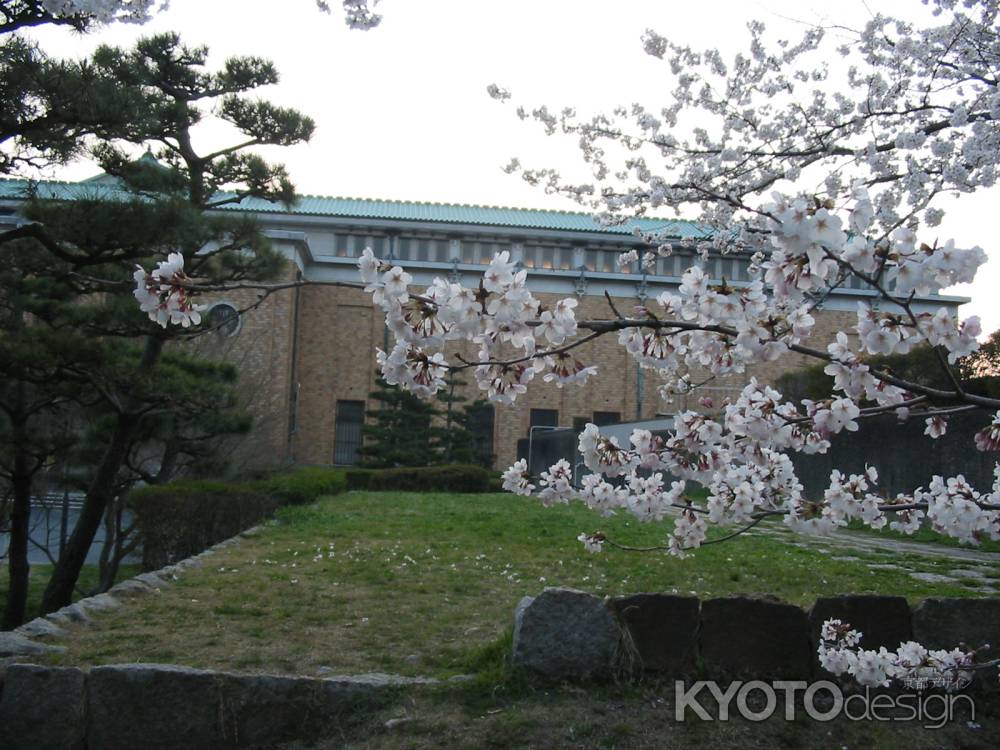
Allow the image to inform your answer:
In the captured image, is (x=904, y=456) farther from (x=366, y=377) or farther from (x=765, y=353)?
(x=366, y=377)

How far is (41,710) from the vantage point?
2.96 m

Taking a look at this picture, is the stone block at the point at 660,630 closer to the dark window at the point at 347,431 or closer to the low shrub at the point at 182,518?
the low shrub at the point at 182,518

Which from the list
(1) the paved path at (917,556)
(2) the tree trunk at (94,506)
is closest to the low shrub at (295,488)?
(2) the tree trunk at (94,506)

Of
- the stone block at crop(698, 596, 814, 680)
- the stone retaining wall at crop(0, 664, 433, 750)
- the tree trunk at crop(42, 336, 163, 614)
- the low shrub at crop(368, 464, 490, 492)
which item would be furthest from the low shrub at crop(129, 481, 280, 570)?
the low shrub at crop(368, 464, 490, 492)

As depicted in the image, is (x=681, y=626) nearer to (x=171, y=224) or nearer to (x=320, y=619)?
(x=320, y=619)

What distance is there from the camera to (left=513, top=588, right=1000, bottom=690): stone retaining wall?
324 cm

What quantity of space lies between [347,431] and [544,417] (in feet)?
23.3

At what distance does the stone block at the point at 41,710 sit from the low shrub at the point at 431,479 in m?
15.6

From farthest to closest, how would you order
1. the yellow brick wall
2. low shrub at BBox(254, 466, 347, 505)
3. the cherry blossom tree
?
the yellow brick wall < low shrub at BBox(254, 466, 347, 505) < the cherry blossom tree

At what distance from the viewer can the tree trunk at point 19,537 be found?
8914mm

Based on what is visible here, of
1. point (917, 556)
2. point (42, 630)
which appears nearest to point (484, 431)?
point (917, 556)

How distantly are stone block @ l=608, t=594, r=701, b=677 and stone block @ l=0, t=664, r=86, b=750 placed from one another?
2076mm

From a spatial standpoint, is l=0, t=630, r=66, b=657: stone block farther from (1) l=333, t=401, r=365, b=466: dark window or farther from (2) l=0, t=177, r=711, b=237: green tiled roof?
(1) l=333, t=401, r=365, b=466: dark window

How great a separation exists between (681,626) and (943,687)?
3.18 ft
